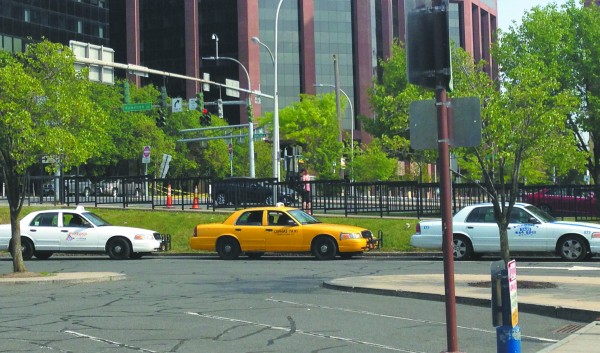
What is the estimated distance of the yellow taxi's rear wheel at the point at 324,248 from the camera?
82.4ft

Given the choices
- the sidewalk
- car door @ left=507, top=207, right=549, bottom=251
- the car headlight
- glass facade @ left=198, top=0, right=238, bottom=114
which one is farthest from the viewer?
glass facade @ left=198, top=0, right=238, bottom=114

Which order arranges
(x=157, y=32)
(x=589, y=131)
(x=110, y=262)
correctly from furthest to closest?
(x=157, y=32)
(x=589, y=131)
(x=110, y=262)

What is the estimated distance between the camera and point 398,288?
639 inches

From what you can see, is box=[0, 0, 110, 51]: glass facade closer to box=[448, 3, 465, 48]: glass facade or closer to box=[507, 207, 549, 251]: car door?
box=[448, 3, 465, 48]: glass facade

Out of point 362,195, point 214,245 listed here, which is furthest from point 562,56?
point 214,245

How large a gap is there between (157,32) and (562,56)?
69576 millimetres

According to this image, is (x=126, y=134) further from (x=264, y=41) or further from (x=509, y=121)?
(x=509, y=121)

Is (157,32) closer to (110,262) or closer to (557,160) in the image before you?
(110,262)

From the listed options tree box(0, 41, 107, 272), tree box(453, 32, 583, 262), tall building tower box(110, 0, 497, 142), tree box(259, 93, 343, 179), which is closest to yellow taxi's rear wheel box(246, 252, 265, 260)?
tree box(0, 41, 107, 272)

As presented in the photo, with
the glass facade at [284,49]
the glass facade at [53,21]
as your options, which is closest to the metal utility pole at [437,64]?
the glass facade at [53,21]

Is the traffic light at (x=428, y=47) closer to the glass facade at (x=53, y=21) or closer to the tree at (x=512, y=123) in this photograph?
the tree at (x=512, y=123)

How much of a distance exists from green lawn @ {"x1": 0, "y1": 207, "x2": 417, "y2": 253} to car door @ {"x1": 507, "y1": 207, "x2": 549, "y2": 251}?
4524mm

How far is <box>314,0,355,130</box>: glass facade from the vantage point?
320 ft

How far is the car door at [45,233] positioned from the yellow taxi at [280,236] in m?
3.95
